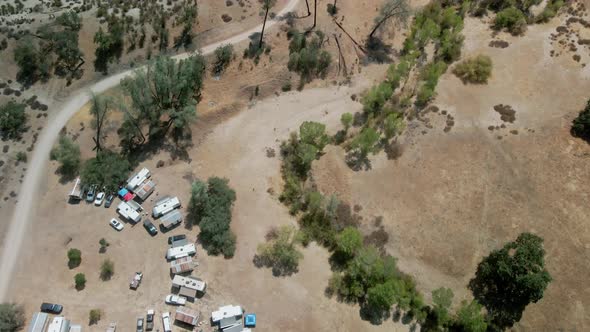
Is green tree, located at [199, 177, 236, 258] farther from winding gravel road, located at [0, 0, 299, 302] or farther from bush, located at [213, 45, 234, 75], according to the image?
winding gravel road, located at [0, 0, 299, 302]

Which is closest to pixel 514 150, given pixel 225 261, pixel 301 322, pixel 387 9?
pixel 387 9

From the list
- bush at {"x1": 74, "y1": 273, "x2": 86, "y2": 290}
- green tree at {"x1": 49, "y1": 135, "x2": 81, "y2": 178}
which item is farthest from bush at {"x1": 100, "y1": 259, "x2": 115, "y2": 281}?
green tree at {"x1": 49, "y1": 135, "x2": 81, "y2": 178}

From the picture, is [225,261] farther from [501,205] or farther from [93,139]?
[501,205]

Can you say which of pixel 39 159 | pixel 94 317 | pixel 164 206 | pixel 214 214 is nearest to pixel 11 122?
pixel 39 159

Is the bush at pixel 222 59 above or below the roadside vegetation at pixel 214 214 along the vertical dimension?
above

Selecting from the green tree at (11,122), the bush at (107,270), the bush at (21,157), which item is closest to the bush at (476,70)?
the bush at (107,270)

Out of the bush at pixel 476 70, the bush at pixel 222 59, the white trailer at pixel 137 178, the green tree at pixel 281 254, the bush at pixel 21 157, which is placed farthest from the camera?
the bush at pixel 222 59

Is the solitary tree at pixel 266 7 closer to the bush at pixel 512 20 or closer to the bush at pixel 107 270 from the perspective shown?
the bush at pixel 512 20
